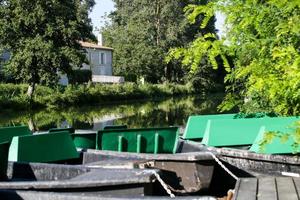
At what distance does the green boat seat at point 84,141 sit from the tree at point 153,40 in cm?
4843

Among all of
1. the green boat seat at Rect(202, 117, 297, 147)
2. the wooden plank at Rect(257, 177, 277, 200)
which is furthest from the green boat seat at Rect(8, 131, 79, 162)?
the wooden plank at Rect(257, 177, 277, 200)

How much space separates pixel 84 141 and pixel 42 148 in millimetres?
1628

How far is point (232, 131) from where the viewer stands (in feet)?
29.1

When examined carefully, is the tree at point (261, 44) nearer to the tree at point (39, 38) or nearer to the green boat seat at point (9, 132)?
the green boat seat at point (9, 132)

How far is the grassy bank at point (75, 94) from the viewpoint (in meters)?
37.2

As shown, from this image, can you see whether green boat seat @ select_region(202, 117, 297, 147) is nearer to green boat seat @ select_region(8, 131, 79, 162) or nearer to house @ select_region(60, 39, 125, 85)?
green boat seat @ select_region(8, 131, 79, 162)

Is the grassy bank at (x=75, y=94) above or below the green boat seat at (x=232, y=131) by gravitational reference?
below

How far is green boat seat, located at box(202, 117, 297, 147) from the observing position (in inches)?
A: 346

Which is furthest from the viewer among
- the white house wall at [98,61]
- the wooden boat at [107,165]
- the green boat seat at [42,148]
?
the white house wall at [98,61]

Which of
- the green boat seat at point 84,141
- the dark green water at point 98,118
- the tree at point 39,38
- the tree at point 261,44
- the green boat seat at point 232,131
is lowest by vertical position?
the dark green water at point 98,118

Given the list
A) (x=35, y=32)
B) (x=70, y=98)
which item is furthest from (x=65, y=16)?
(x=70, y=98)

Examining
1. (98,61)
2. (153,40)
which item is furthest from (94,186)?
(98,61)

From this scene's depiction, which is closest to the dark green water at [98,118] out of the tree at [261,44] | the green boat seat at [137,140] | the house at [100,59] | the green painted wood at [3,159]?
the green boat seat at [137,140]

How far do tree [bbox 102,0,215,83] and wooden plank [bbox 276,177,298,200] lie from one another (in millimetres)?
52845
